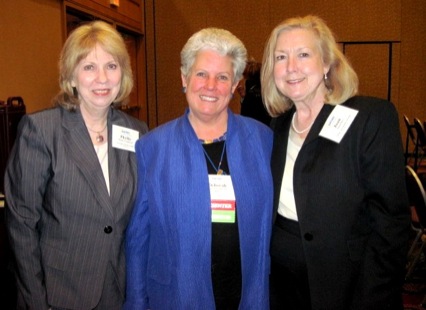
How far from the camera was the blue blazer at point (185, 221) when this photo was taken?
5.20ft

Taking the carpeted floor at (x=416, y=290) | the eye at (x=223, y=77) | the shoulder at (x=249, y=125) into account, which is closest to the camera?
the eye at (x=223, y=77)

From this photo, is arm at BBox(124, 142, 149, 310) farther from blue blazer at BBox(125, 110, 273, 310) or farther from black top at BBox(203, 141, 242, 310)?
black top at BBox(203, 141, 242, 310)

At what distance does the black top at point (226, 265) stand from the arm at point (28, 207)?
2.31ft

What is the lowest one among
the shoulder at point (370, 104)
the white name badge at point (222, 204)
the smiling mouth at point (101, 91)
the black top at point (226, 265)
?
the black top at point (226, 265)

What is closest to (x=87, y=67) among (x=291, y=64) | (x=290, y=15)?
(x=291, y=64)

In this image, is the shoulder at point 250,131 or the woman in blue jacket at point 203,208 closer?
the woman in blue jacket at point 203,208

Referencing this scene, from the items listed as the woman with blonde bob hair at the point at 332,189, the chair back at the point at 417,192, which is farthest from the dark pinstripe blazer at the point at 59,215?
the chair back at the point at 417,192

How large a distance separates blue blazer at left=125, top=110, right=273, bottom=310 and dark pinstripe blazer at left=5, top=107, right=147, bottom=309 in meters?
0.14

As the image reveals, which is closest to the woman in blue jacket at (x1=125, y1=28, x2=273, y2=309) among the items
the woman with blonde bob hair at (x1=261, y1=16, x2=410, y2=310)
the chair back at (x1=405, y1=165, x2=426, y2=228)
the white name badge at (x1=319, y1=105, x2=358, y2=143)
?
the woman with blonde bob hair at (x1=261, y1=16, x2=410, y2=310)

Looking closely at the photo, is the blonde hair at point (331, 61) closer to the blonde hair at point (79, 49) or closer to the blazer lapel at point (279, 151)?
the blazer lapel at point (279, 151)

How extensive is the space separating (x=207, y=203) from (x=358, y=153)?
621 mm

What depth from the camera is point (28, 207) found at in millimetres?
1506

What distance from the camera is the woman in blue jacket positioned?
5.22ft

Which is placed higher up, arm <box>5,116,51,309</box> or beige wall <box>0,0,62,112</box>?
beige wall <box>0,0,62,112</box>
